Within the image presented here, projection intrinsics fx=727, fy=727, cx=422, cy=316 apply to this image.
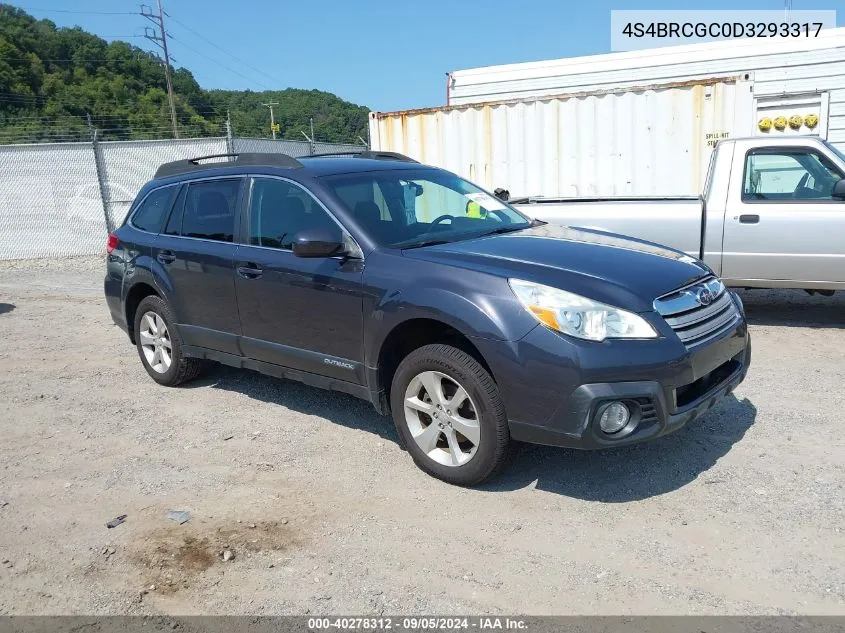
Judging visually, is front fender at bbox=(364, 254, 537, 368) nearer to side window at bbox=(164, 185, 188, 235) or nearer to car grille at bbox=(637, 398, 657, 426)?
car grille at bbox=(637, 398, 657, 426)

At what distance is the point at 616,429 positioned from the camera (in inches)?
137

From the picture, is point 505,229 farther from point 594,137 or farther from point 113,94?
point 113,94

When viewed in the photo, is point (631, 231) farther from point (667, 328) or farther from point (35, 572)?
point (35, 572)

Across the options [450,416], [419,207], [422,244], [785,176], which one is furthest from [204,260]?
[785,176]

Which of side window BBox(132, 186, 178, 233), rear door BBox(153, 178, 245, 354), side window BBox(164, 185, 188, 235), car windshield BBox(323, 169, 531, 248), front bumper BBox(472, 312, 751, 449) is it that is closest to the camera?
front bumper BBox(472, 312, 751, 449)

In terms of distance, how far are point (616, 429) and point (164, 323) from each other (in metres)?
3.72

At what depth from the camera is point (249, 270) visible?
476 cm

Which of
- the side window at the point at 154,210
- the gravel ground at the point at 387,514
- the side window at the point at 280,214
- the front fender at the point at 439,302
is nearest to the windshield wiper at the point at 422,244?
the front fender at the point at 439,302

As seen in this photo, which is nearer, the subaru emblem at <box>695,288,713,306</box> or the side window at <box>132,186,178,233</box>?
the subaru emblem at <box>695,288,713,306</box>

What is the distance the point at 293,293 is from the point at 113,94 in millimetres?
53970

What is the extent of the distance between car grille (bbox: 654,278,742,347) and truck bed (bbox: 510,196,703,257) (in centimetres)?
304

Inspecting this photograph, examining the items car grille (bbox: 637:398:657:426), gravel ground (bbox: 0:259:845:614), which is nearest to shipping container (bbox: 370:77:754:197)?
gravel ground (bbox: 0:259:845:614)

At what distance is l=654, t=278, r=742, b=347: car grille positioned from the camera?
11.8 ft

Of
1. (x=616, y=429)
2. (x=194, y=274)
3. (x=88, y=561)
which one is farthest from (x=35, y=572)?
(x=616, y=429)
